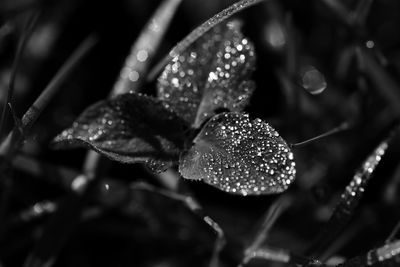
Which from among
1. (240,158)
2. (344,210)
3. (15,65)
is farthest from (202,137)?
(15,65)

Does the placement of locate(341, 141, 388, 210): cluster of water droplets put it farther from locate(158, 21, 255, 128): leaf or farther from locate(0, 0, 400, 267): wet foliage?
locate(158, 21, 255, 128): leaf

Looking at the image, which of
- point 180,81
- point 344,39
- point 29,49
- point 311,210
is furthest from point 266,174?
point 29,49

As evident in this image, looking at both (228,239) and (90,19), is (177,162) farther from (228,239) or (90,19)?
(90,19)

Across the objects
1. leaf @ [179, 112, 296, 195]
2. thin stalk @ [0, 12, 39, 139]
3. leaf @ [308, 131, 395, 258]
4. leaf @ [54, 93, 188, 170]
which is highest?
thin stalk @ [0, 12, 39, 139]

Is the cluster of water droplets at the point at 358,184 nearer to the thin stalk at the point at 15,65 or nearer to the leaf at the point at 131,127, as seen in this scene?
the leaf at the point at 131,127

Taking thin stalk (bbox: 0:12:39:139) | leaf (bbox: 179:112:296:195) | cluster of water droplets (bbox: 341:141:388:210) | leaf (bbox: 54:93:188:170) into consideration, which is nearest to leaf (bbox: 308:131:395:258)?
cluster of water droplets (bbox: 341:141:388:210)

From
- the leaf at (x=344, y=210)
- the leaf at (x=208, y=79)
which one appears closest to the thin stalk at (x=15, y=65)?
the leaf at (x=208, y=79)
